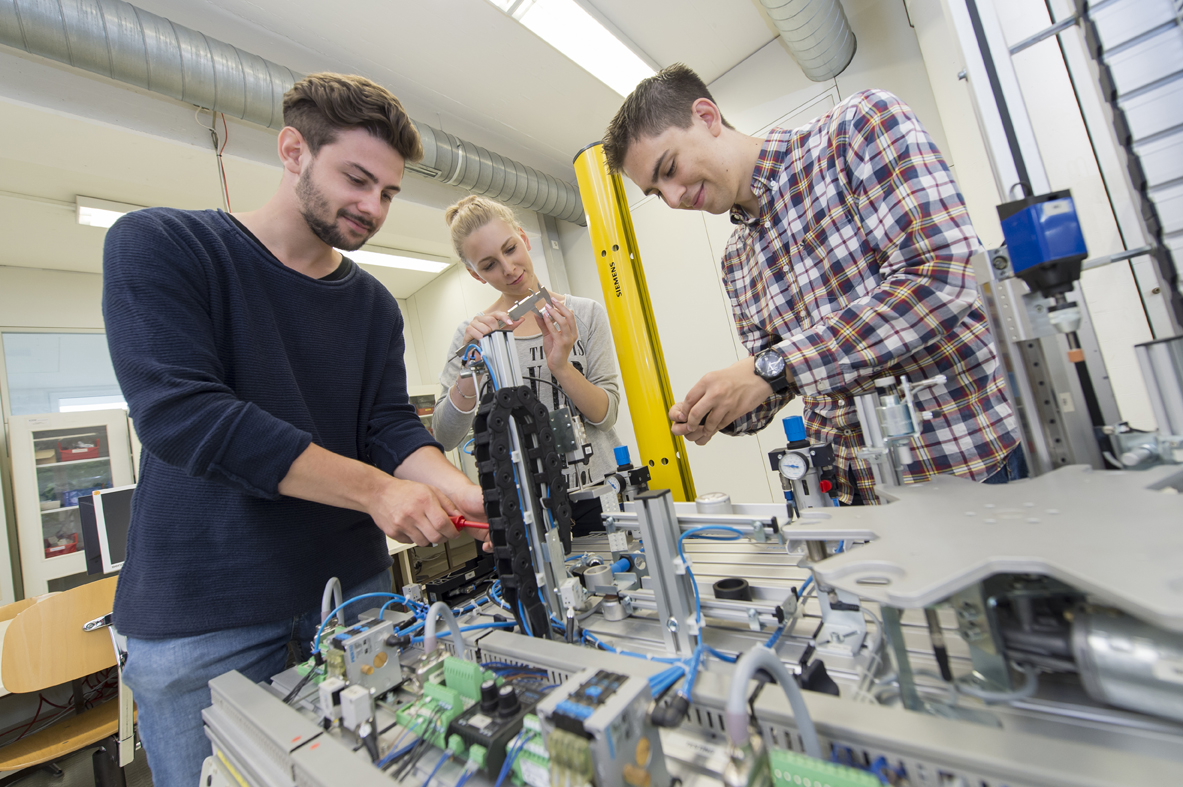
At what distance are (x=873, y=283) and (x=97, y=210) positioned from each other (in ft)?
13.6

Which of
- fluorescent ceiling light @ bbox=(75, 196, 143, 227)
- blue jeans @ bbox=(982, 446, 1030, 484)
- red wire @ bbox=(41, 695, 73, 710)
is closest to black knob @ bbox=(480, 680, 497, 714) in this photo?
blue jeans @ bbox=(982, 446, 1030, 484)

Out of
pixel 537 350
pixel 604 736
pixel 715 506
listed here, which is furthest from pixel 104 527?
pixel 604 736

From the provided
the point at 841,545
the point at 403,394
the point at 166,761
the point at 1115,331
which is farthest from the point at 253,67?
the point at 1115,331

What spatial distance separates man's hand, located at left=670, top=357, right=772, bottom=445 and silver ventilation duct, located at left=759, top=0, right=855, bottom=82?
2132mm

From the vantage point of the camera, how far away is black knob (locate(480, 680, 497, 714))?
584 millimetres

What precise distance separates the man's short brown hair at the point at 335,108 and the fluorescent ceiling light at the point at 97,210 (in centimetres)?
265

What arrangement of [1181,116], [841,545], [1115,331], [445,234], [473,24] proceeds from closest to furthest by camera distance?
[1181,116]
[841,545]
[1115,331]
[473,24]
[445,234]

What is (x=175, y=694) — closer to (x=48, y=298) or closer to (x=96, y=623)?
(x=96, y=623)

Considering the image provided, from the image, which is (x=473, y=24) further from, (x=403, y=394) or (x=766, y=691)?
(x=766, y=691)

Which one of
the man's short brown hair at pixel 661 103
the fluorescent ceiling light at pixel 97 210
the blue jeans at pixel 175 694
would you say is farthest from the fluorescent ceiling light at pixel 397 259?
the blue jeans at pixel 175 694

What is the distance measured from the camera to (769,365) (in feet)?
3.25

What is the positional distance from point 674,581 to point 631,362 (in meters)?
1.58

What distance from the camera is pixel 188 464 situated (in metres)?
0.83

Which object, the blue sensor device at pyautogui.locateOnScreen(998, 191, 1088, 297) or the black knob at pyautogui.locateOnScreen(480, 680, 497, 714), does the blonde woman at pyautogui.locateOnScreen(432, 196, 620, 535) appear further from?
Result: the blue sensor device at pyautogui.locateOnScreen(998, 191, 1088, 297)
